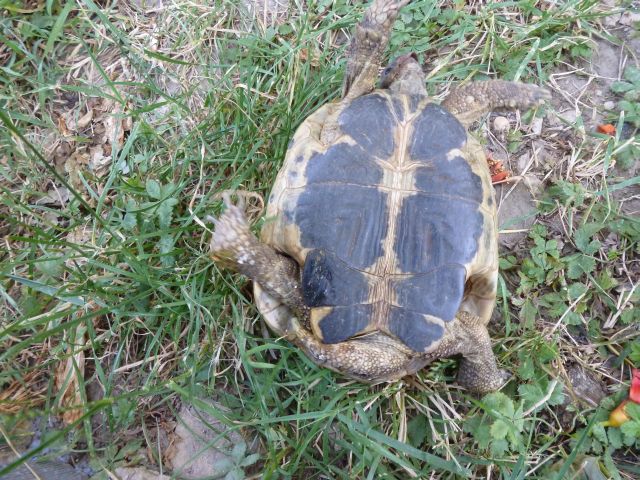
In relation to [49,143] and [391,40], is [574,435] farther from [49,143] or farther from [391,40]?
[49,143]

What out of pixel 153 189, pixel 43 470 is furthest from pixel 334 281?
pixel 43 470

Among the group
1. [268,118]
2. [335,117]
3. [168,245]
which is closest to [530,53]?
[335,117]

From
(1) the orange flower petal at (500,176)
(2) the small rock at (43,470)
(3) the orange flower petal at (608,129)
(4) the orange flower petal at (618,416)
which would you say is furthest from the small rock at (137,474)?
(3) the orange flower petal at (608,129)

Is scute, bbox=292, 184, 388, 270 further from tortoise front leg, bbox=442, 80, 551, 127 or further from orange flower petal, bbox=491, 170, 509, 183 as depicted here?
orange flower petal, bbox=491, 170, 509, 183

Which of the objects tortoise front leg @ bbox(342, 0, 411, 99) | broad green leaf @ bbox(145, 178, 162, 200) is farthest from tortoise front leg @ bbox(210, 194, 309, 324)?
tortoise front leg @ bbox(342, 0, 411, 99)

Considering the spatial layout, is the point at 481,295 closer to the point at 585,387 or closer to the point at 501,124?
the point at 585,387
